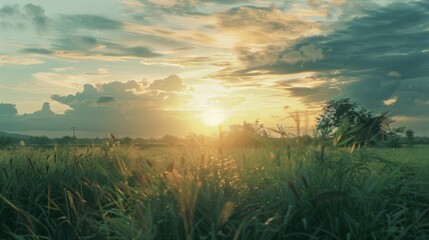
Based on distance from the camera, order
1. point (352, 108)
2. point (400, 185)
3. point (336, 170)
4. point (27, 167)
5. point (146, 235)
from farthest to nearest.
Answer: point (352, 108) → point (27, 167) → point (400, 185) → point (336, 170) → point (146, 235)

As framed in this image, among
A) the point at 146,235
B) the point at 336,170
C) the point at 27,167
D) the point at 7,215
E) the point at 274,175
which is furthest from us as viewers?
the point at 27,167

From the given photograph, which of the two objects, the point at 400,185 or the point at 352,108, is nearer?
the point at 400,185

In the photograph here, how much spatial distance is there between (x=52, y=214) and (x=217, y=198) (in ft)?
12.3

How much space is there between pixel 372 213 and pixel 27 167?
20.8 ft

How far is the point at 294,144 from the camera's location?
6.37 meters

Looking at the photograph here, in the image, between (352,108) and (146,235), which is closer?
(146,235)

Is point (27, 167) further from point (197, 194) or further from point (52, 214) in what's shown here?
point (197, 194)

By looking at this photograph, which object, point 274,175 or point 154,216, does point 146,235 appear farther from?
point 274,175

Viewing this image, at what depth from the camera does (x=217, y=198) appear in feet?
16.9

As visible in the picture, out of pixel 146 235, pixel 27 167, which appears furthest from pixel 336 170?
pixel 27 167

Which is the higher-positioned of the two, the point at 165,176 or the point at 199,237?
the point at 165,176

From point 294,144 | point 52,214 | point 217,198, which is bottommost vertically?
point 52,214

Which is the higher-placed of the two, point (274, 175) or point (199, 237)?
point (274, 175)

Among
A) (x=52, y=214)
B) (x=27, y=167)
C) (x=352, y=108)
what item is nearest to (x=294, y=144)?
(x=52, y=214)
